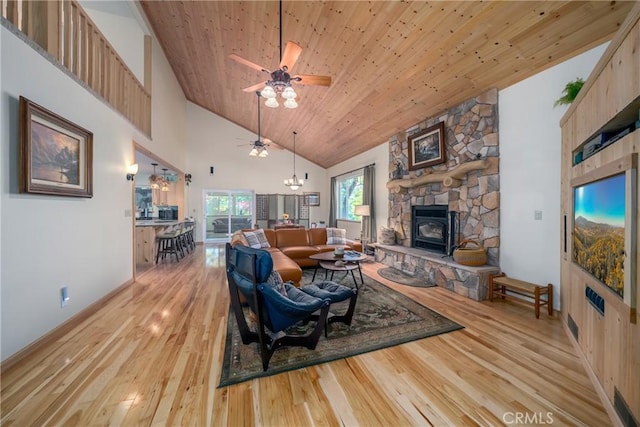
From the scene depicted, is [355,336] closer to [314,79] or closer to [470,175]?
[314,79]

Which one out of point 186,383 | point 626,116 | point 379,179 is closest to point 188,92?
point 379,179

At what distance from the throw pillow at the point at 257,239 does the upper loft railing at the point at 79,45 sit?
285cm

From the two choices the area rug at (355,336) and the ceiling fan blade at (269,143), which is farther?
the ceiling fan blade at (269,143)

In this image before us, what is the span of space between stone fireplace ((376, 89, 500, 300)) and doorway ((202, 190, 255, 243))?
591 centimetres

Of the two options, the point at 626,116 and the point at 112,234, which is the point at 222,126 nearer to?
the point at 112,234

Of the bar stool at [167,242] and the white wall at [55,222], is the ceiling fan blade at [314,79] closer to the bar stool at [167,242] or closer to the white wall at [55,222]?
the white wall at [55,222]

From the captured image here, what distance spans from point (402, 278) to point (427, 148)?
8.37 ft

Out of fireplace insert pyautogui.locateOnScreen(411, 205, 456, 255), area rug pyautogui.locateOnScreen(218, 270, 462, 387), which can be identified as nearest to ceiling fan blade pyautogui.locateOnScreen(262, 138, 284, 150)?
fireplace insert pyautogui.locateOnScreen(411, 205, 456, 255)

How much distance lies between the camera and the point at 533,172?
314 centimetres

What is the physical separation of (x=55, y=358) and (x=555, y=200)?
17.5 feet

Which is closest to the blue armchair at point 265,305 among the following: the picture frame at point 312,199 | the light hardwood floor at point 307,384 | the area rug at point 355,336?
the area rug at point 355,336

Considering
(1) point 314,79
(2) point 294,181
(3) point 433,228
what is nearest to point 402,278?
(3) point 433,228

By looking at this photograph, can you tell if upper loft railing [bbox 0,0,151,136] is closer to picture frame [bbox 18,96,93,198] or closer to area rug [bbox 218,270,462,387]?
picture frame [bbox 18,96,93,198]

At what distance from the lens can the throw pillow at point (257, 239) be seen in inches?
198
